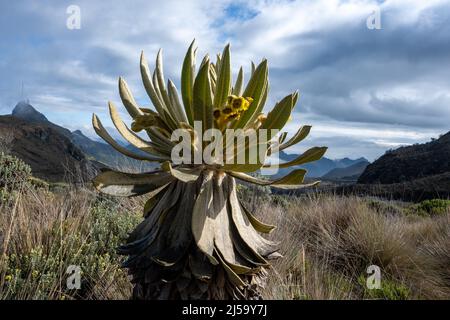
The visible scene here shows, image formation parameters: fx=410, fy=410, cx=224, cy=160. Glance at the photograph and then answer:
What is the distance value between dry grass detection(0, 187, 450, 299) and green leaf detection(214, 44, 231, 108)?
4.66 feet

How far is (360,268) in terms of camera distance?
5.45m

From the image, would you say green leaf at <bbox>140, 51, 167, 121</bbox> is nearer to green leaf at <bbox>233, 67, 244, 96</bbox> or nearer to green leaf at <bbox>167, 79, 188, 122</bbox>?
green leaf at <bbox>167, 79, 188, 122</bbox>

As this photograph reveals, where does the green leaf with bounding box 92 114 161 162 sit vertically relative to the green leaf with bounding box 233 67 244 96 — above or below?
below

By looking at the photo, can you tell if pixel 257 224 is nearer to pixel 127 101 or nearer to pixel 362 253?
pixel 127 101

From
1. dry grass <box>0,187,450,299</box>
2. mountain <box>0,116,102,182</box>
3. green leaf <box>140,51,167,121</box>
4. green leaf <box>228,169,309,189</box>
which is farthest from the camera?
mountain <box>0,116,102,182</box>

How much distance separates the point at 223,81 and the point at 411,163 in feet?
176

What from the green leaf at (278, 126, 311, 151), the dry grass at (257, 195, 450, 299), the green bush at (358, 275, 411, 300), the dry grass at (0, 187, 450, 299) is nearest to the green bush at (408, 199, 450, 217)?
the dry grass at (0, 187, 450, 299)

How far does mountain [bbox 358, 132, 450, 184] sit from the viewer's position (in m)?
45.1

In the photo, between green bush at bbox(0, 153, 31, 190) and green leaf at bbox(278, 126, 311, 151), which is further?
green bush at bbox(0, 153, 31, 190)

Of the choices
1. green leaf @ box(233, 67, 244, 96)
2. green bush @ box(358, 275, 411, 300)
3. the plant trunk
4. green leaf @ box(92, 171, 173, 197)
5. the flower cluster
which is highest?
green leaf @ box(233, 67, 244, 96)

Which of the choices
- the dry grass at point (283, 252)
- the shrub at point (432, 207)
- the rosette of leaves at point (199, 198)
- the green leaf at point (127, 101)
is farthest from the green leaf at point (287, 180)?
the shrub at point (432, 207)

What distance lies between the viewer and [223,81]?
2037 millimetres

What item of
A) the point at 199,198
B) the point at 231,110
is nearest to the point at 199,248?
the point at 199,198
